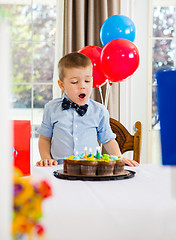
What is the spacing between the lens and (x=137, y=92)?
134 inches

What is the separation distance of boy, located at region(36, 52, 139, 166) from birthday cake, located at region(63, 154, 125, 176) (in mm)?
599

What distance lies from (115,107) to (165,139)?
2264 millimetres

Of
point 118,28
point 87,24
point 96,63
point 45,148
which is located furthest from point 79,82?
point 87,24

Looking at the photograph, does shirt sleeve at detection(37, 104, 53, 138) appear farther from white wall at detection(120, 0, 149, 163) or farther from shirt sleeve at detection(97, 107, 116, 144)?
white wall at detection(120, 0, 149, 163)

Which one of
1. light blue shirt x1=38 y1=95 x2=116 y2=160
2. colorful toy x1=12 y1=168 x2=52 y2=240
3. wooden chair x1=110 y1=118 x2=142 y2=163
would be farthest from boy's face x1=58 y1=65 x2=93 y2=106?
colorful toy x1=12 y1=168 x2=52 y2=240

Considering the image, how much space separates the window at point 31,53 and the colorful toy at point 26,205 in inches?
115

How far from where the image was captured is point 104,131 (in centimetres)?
189

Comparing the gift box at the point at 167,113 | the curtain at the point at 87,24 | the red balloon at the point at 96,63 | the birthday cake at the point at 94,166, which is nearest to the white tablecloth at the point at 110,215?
the gift box at the point at 167,113

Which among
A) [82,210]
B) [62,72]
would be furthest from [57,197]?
[62,72]

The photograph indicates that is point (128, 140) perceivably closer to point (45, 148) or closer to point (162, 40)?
point (45, 148)

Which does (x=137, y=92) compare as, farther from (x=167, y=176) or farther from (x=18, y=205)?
(x=18, y=205)

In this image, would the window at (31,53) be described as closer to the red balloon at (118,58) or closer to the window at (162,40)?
the window at (162,40)

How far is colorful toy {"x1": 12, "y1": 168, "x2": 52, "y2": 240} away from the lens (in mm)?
473

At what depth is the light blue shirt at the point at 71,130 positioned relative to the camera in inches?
72.5
